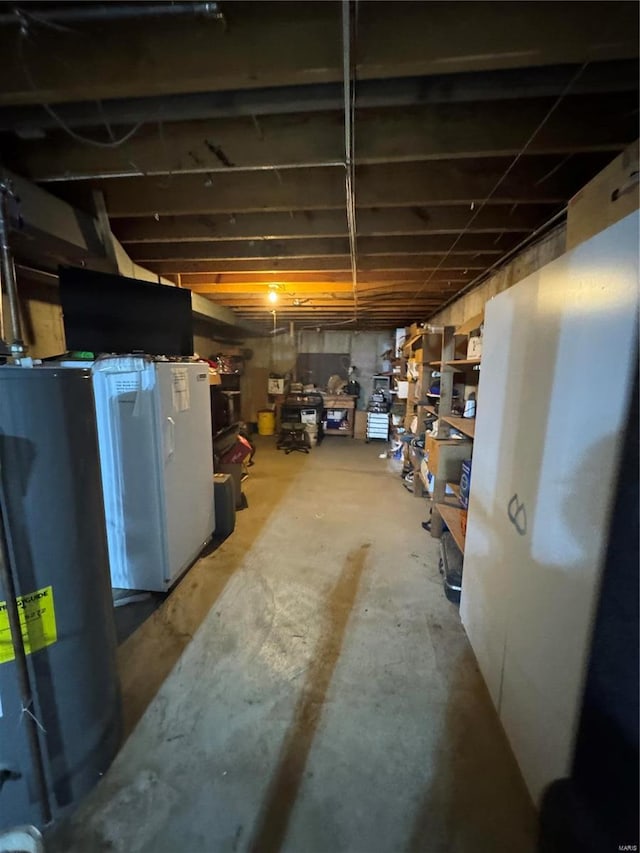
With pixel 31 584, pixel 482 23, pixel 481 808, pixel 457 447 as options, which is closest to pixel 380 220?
pixel 482 23

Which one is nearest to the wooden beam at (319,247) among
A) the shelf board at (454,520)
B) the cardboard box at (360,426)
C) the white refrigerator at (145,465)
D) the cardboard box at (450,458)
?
the white refrigerator at (145,465)

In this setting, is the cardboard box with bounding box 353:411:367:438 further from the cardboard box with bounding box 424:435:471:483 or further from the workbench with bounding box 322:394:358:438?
the cardboard box with bounding box 424:435:471:483

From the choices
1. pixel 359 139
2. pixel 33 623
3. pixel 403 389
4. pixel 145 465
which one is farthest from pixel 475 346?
pixel 403 389

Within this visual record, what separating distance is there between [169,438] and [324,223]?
172cm

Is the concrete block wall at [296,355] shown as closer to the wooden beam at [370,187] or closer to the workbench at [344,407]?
the workbench at [344,407]

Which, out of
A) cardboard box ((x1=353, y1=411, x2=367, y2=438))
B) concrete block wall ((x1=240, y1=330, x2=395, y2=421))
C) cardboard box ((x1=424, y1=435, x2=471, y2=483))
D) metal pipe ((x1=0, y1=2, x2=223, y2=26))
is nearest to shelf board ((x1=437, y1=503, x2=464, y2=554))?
cardboard box ((x1=424, y1=435, x2=471, y2=483))

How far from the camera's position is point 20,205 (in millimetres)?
1665

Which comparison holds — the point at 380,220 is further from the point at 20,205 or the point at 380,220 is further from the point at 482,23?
the point at 20,205

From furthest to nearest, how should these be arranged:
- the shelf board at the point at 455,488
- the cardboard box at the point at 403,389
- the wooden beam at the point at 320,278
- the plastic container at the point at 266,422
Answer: the plastic container at the point at 266,422 < the cardboard box at the point at 403,389 < the wooden beam at the point at 320,278 < the shelf board at the point at 455,488

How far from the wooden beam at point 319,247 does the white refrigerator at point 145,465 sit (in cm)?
109

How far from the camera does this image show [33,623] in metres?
0.98

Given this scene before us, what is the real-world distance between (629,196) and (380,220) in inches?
53.2

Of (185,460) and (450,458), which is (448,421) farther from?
(185,460)

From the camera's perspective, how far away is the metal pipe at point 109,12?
954 mm
